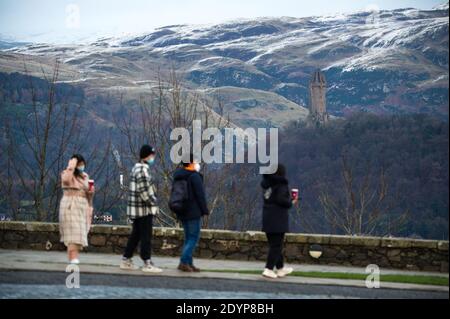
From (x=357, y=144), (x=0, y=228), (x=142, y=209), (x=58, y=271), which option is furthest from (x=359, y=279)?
(x=357, y=144)

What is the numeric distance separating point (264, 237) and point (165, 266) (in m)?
2.26

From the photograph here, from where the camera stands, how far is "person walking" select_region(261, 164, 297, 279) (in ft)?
41.3

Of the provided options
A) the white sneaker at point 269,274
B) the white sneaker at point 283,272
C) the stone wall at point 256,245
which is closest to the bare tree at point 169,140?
the stone wall at point 256,245

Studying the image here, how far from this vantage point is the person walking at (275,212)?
1259 centimetres

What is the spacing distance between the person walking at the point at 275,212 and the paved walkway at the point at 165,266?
335 mm

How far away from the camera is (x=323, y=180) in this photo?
412ft

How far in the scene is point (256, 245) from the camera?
15445mm

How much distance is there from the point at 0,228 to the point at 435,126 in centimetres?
13101

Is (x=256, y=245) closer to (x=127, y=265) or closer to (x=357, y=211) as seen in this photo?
(x=127, y=265)

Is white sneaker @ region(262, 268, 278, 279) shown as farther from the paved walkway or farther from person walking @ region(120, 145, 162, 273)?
person walking @ region(120, 145, 162, 273)

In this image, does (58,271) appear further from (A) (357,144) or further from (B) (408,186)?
(A) (357,144)

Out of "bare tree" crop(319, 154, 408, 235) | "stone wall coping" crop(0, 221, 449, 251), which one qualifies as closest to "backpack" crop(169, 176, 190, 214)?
"stone wall coping" crop(0, 221, 449, 251)

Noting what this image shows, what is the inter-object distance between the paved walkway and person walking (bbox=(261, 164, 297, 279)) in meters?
0.33

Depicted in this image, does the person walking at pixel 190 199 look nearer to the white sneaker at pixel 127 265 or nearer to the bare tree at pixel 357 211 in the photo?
the white sneaker at pixel 127 265
